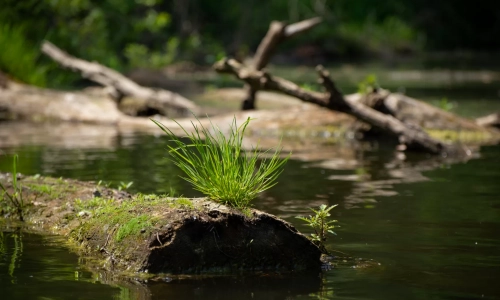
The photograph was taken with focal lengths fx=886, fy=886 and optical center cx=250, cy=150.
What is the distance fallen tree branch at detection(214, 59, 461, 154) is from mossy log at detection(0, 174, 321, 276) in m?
7.55

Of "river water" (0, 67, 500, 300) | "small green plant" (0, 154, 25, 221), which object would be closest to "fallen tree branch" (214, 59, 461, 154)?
"river water" (0, 67, 500, 300)

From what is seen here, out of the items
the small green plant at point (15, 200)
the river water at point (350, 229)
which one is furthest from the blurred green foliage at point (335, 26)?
the small green plant at point (15, 200)

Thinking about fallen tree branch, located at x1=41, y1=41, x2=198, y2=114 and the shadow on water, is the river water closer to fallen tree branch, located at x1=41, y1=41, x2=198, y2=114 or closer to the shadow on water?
the shadow on water

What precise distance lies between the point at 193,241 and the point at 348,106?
28.1 feet

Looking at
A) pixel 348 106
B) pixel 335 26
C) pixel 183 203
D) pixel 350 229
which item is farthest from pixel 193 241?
pixel 335 26

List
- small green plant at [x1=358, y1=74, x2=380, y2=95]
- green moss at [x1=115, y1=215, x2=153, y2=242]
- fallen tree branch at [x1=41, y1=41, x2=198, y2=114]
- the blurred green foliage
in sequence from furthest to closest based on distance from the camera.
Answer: the blurred green foliage
fallen tree branch at [x1=41, y1=41, x2=198, y2=114]
small green plant at [x1=358, y1=74, x2=380, y2=95]
green moss at [x1=115, y1=215, x2=153, y2=242]

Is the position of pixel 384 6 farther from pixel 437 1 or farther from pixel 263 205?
pixel 263 205

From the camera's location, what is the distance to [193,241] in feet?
20.1

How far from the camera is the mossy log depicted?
240 inches

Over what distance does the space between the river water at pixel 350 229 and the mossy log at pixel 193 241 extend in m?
0.16

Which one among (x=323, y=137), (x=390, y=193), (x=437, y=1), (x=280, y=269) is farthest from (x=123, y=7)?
(x=437, y=1)

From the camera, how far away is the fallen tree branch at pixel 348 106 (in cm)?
1384

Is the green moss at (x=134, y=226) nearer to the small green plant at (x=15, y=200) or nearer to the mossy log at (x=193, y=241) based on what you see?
the mossy log at (x=193, y=241)

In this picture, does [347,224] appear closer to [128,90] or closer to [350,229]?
[350,229]
